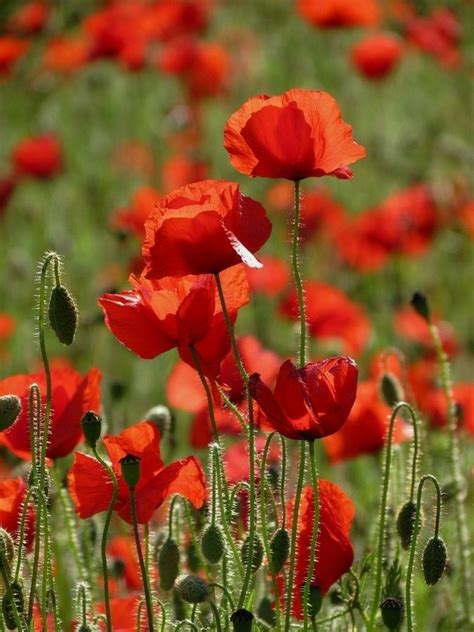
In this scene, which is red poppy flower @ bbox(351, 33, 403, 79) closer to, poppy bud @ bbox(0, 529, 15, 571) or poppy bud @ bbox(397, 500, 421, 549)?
poppy bud @ bbox(397, 500, 421, 549)

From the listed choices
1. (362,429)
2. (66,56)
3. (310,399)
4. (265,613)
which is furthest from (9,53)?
(310,399)

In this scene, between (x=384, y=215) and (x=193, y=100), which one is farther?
(x=193, y=100)

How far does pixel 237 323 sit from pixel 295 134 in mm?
2297

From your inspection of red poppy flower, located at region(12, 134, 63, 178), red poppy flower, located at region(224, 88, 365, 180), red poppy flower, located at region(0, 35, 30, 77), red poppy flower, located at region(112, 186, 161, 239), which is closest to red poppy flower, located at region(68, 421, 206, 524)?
red poppy flower, located at region(224, 88, 365, 180)

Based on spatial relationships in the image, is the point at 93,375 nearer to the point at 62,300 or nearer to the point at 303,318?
the point at 62,300

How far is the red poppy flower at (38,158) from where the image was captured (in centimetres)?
570

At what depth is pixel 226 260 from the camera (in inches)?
68.6

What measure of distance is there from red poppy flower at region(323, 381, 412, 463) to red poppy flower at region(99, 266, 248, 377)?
1.10 meters

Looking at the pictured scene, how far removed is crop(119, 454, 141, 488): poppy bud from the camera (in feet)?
5.40

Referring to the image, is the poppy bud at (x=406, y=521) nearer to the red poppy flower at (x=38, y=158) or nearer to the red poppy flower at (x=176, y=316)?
the red poppy flower at (x=176, y=316)

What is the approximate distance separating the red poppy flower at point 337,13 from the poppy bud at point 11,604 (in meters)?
4.84

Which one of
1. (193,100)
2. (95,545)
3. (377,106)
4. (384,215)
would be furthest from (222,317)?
(377,106)

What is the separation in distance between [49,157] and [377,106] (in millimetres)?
2873

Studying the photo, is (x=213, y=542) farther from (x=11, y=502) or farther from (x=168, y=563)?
(x=11, y=502)
